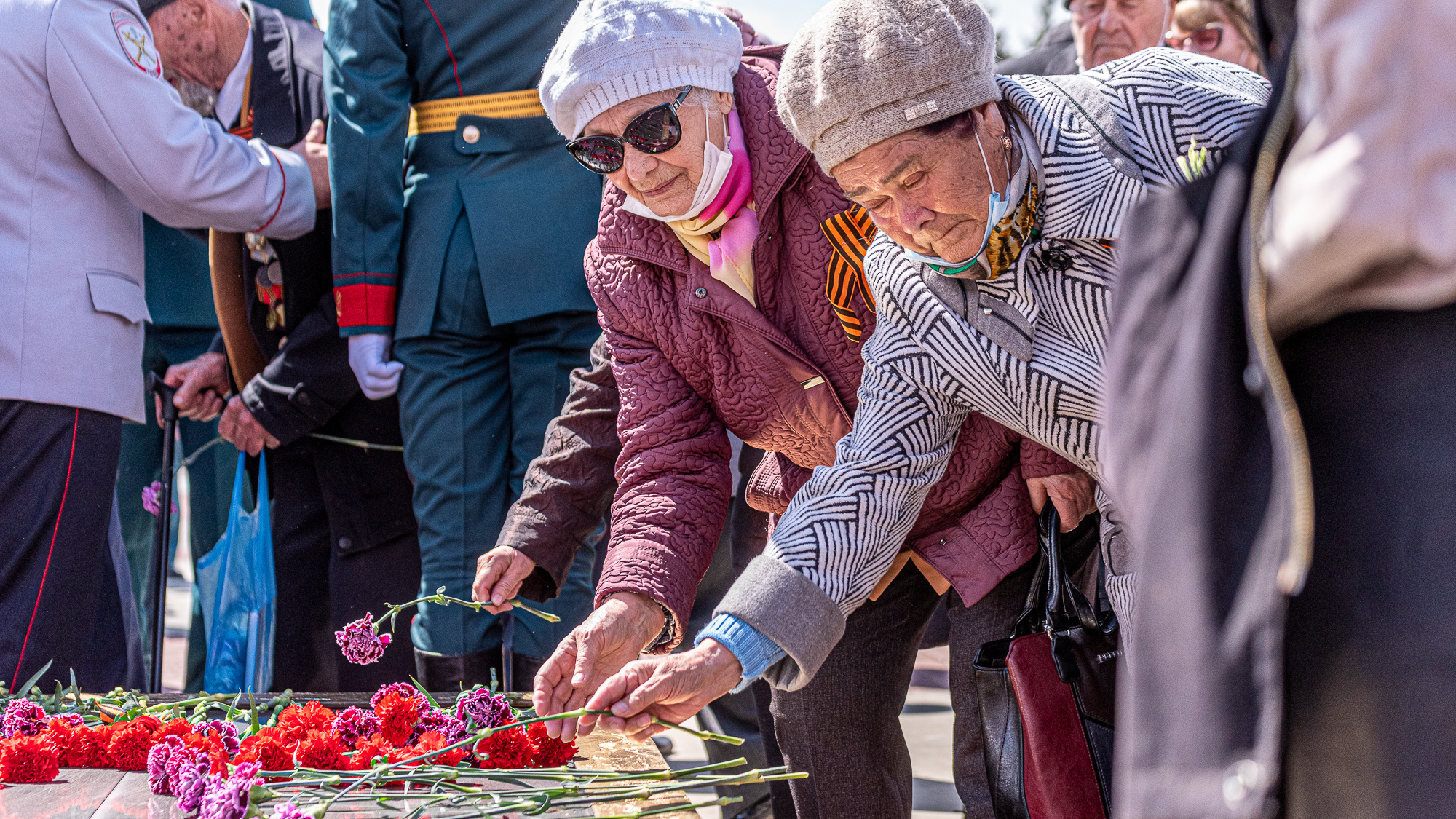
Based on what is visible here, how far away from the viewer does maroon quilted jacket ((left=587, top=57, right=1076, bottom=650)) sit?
2168 mm

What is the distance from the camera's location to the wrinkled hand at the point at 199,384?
3754 mm

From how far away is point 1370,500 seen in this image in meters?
1.00

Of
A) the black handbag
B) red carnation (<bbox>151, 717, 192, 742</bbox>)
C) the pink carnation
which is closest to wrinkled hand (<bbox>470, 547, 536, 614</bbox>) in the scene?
the pink carnation

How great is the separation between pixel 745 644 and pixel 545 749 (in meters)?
0.40

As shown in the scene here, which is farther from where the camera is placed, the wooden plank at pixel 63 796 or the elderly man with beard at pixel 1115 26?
the elderly man with beard at pixel 1115 26

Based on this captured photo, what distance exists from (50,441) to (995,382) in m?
2.16

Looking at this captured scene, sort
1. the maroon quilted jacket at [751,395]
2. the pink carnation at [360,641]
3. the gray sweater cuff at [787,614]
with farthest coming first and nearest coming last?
the pink carnation at [360,641] < the maroon quilted jacket at [751,395] < the gray sweater cuff at [787,614]

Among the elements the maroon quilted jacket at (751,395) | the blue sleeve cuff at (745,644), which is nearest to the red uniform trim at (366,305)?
the maroon quilted jacket at (751,395)

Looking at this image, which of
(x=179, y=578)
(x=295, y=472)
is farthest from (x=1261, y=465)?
(x=179, y=578)

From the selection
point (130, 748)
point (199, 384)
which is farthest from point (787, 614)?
point (199, 384)

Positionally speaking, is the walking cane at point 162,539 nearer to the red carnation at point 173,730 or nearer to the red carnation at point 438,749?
the red carnation at point 173,730

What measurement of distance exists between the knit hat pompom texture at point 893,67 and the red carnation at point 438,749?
3.34ft

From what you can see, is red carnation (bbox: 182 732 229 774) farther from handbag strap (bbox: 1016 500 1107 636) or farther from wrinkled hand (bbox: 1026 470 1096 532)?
wrinkled hand (bbox: 1026 470 1096 532)

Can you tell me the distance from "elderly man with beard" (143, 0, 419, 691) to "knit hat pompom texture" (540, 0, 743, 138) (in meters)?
1.49
